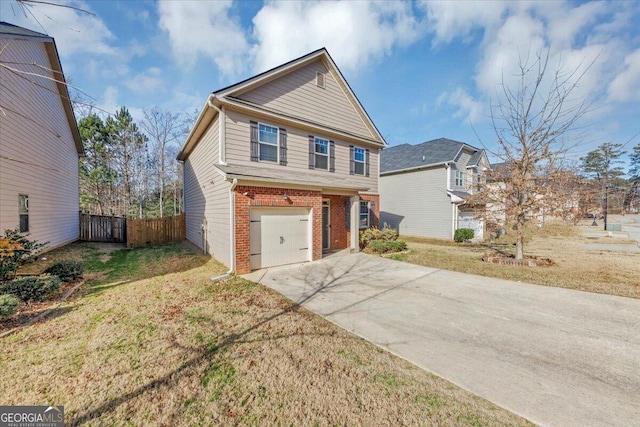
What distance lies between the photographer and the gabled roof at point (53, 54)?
685 cm

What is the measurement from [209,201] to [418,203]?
14169mm

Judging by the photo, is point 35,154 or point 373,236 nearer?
point 35,154

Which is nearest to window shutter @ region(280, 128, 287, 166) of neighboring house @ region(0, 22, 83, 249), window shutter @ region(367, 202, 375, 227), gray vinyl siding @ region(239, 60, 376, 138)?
gray vinyl siding @ region(239, 60, 376, 138)

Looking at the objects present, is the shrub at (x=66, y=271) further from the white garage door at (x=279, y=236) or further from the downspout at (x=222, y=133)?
the downspout at (x=222, y=133)

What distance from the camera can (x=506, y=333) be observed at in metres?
4.08

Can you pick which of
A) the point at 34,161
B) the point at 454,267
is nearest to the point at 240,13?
the point at 34,161

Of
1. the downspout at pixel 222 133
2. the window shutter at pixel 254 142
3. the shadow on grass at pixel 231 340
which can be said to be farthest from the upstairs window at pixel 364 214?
the downspout at pixel 222 133

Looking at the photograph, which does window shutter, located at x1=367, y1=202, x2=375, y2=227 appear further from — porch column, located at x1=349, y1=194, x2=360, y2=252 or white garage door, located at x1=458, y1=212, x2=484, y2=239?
white garage door, located at x1=458, y1=212, x2=484, y2=239

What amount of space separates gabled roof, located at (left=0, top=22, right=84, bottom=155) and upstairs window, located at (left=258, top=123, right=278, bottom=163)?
17.1 ft

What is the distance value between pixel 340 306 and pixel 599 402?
11.8ft

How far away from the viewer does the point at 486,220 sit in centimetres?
999

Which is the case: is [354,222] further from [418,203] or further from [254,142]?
[418,203]
